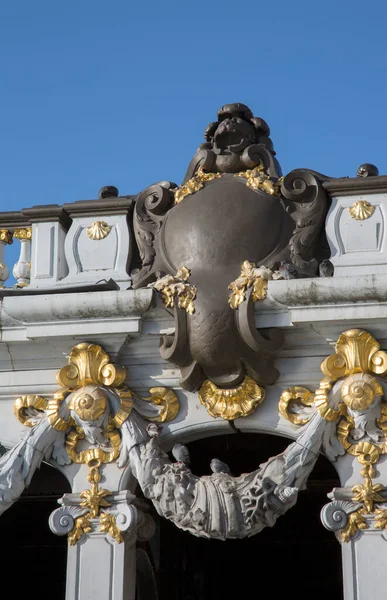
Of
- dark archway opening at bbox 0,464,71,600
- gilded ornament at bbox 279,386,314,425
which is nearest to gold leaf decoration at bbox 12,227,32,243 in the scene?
gilded ornament at bbox 279,386,314,425

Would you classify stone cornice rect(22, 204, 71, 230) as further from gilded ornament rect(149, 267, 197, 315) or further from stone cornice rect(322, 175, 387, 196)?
stone cornice rect(322, 175, 387, 196)

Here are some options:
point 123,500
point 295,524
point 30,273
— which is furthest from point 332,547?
point 30,273

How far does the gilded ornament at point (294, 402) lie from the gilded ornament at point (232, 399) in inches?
9.4

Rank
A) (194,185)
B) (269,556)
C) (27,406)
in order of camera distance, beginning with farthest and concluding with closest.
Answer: (269,556)
(27,406)
(194,185)

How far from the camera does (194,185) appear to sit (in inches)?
553

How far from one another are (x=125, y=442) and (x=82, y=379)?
0.81m

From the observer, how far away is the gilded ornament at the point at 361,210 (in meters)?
13.6

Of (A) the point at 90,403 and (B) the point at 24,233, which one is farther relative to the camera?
(B) the point at 24,233

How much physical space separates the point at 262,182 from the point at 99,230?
6.06ft

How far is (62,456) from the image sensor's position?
13.9 metres

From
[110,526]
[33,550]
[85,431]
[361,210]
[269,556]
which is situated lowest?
[110,526]

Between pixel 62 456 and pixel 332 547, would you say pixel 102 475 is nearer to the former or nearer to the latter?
pixel 62 456

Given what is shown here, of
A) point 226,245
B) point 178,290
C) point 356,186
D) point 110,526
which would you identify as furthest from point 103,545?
point 356,186

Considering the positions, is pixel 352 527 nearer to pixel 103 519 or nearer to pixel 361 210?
pixel 103 519
